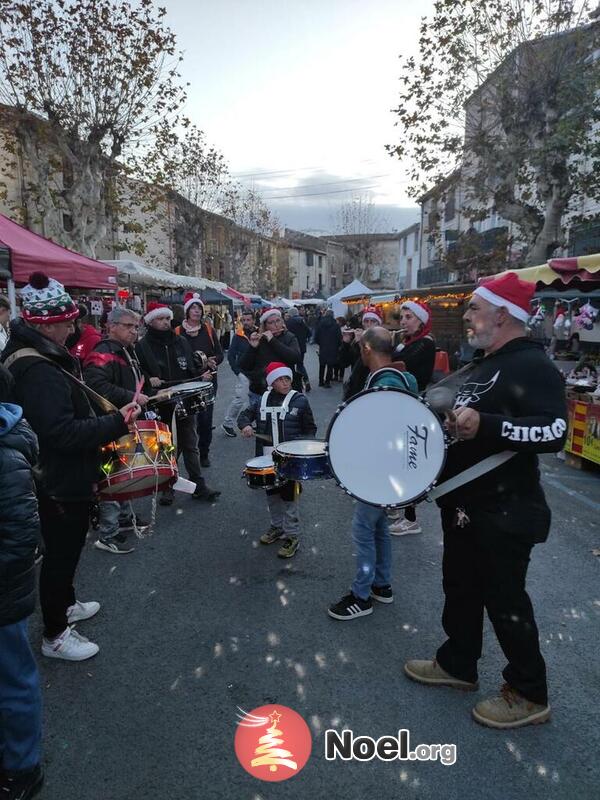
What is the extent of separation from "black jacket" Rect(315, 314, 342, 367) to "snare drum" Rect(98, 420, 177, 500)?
10274mm

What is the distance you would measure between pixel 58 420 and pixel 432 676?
2.35 meters

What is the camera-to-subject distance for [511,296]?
7.51 ft

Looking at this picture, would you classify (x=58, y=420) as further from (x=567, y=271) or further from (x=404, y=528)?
(x=567, y=271)

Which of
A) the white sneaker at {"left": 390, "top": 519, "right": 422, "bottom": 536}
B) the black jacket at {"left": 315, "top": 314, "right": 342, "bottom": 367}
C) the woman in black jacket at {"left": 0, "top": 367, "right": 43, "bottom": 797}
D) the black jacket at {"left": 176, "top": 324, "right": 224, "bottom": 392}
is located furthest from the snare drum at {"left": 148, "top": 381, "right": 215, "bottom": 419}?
the black jacket at {"left": 315, "top": 314, "right": 342, "bottom": 367}

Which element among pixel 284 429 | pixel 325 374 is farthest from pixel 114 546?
pixel 325 374

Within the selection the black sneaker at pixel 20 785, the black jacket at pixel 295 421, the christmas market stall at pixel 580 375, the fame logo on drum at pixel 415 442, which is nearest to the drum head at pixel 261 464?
the black jacket at pixel 295 421

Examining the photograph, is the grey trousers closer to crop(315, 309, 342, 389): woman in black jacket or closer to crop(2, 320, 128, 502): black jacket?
crop(2, 320, 128, 502): black jacket

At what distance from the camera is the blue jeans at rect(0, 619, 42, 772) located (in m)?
1.90

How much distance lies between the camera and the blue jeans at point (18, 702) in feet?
6.24

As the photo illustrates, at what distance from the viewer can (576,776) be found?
2.11m

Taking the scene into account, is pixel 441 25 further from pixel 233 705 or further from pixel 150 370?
pixel 233 705

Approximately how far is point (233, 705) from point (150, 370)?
10.9ft

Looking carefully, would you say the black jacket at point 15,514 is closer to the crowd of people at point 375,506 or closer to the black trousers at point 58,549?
the crowd of people at point 375,506

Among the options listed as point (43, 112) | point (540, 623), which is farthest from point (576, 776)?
point (43, 112)
